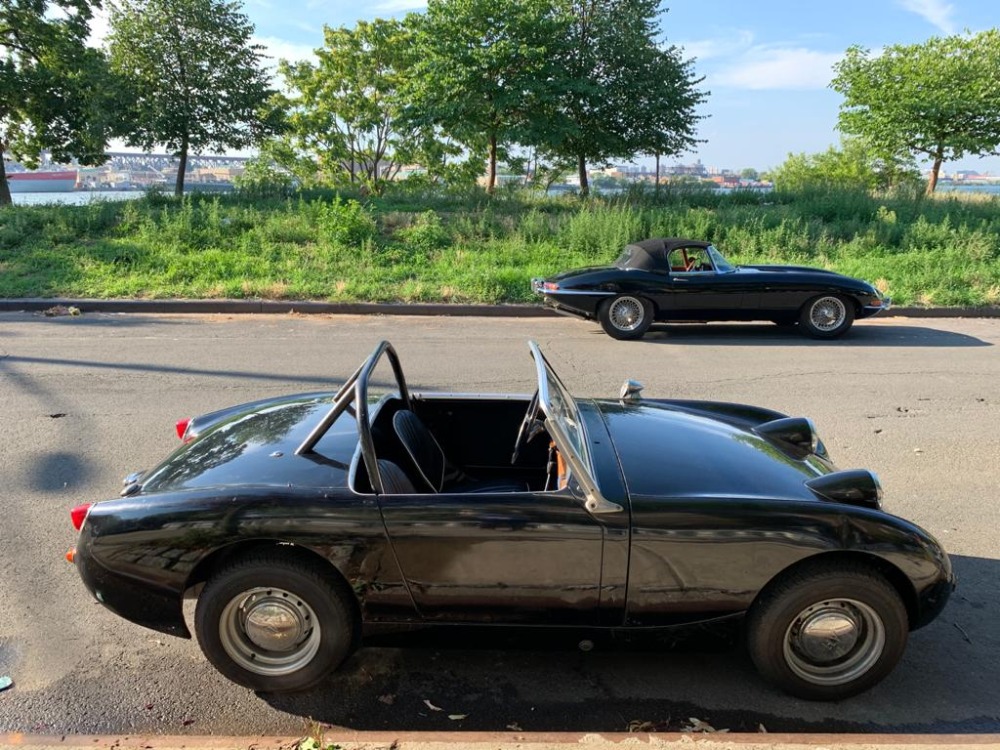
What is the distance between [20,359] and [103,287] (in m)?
4.72

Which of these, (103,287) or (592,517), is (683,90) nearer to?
(103,287)

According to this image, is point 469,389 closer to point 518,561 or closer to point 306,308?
point 518,561

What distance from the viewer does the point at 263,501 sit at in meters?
2.58

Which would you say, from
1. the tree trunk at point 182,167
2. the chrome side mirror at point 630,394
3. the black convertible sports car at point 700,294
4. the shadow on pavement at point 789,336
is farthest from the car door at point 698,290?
the tree trunk at point 182,167

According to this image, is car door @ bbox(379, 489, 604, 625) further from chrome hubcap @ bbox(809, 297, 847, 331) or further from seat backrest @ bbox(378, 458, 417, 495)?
chrome hubcap @ bbox(809, 297, 847, 331)

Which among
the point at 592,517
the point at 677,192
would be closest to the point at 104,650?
the point at 592,517

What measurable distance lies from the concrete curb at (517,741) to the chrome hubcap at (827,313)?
822 cm

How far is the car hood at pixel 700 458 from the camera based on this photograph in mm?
2699

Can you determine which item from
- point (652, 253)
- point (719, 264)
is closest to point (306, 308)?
point (652, 253)

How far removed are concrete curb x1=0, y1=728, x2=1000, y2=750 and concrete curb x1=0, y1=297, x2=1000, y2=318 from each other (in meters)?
9.65

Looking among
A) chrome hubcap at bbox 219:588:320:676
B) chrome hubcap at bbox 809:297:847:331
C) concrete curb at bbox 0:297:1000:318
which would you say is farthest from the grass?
chrome hubcap at bbox 219:588:320:676

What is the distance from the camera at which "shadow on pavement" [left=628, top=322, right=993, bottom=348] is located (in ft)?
31.8

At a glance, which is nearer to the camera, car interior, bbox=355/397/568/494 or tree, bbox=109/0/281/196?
car interior, bbox=355/397/568/494

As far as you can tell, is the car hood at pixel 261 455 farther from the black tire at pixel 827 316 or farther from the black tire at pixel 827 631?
the black tire at pixel 827 316
